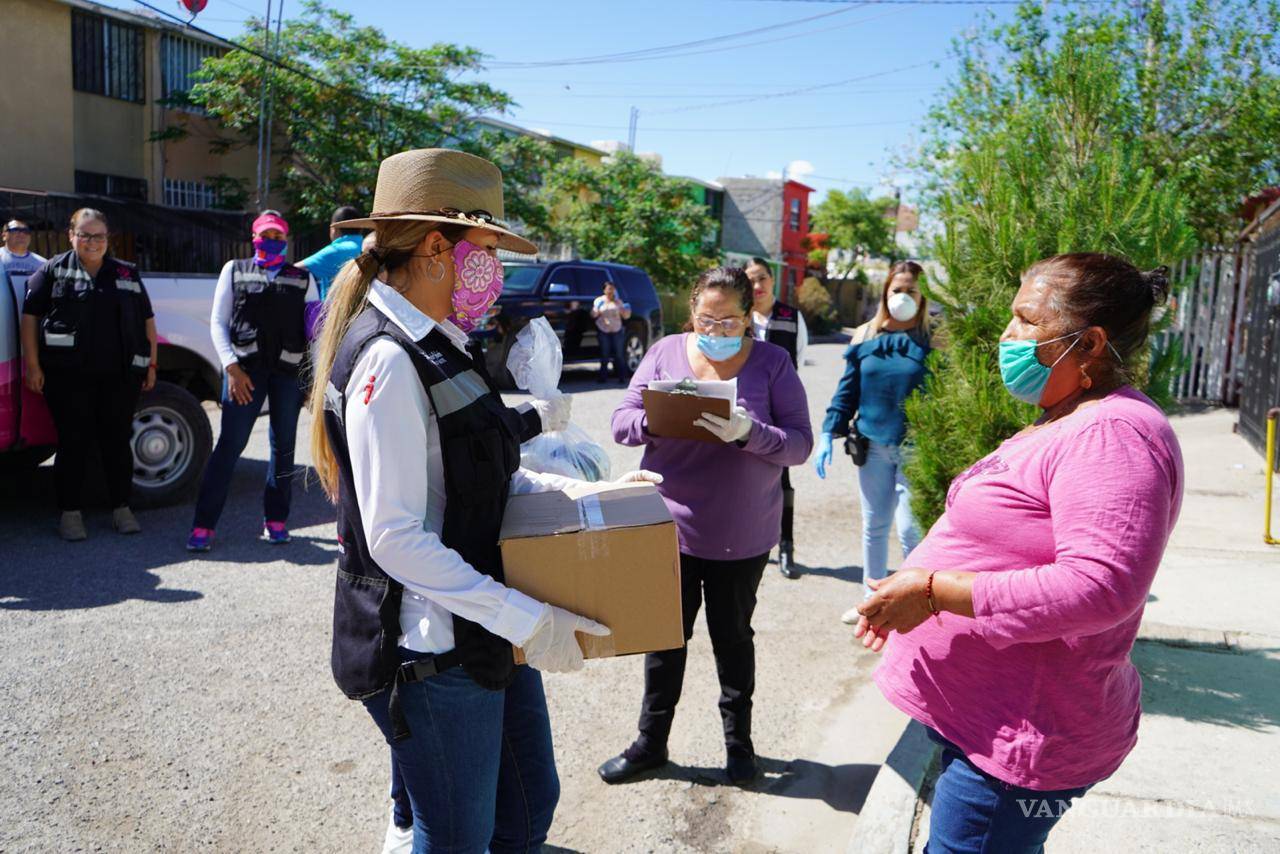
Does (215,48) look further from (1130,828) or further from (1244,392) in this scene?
(1130,828)

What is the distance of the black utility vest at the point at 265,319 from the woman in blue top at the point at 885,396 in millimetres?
3435

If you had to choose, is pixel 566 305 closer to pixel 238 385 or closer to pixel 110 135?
pixel 238 385

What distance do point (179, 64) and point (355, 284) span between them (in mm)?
21944

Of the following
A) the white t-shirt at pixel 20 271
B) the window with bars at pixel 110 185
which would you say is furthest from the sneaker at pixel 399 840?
the window with bars at pixel 110 185

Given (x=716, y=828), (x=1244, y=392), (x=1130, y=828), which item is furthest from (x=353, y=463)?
(x=1244, y=392)

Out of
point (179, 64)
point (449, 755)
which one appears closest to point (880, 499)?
point (449, 755)

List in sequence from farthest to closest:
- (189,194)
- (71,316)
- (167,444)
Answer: (189,194), (167,444), (71,316)

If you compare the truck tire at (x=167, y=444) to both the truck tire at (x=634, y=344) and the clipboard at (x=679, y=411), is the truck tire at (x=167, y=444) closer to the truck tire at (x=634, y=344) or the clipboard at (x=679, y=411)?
Result: the clipboard at (x=679, y=411)

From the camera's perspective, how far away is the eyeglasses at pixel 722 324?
383 cm

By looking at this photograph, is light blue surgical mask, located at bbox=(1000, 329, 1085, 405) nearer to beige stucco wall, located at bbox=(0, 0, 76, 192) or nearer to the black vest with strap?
the black vest with strap

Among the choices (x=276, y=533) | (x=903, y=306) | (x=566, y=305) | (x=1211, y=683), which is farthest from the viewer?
(x=566, y=305)

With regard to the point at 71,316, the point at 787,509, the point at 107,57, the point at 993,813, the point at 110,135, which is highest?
the point at 107,57

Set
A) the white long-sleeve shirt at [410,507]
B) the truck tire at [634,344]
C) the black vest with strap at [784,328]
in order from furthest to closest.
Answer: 1. the truck tire at [634,344]
2. the black vest with strap at [784,328]
3. the white long-sleeve shirt at [410,507]

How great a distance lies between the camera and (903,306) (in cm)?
521
